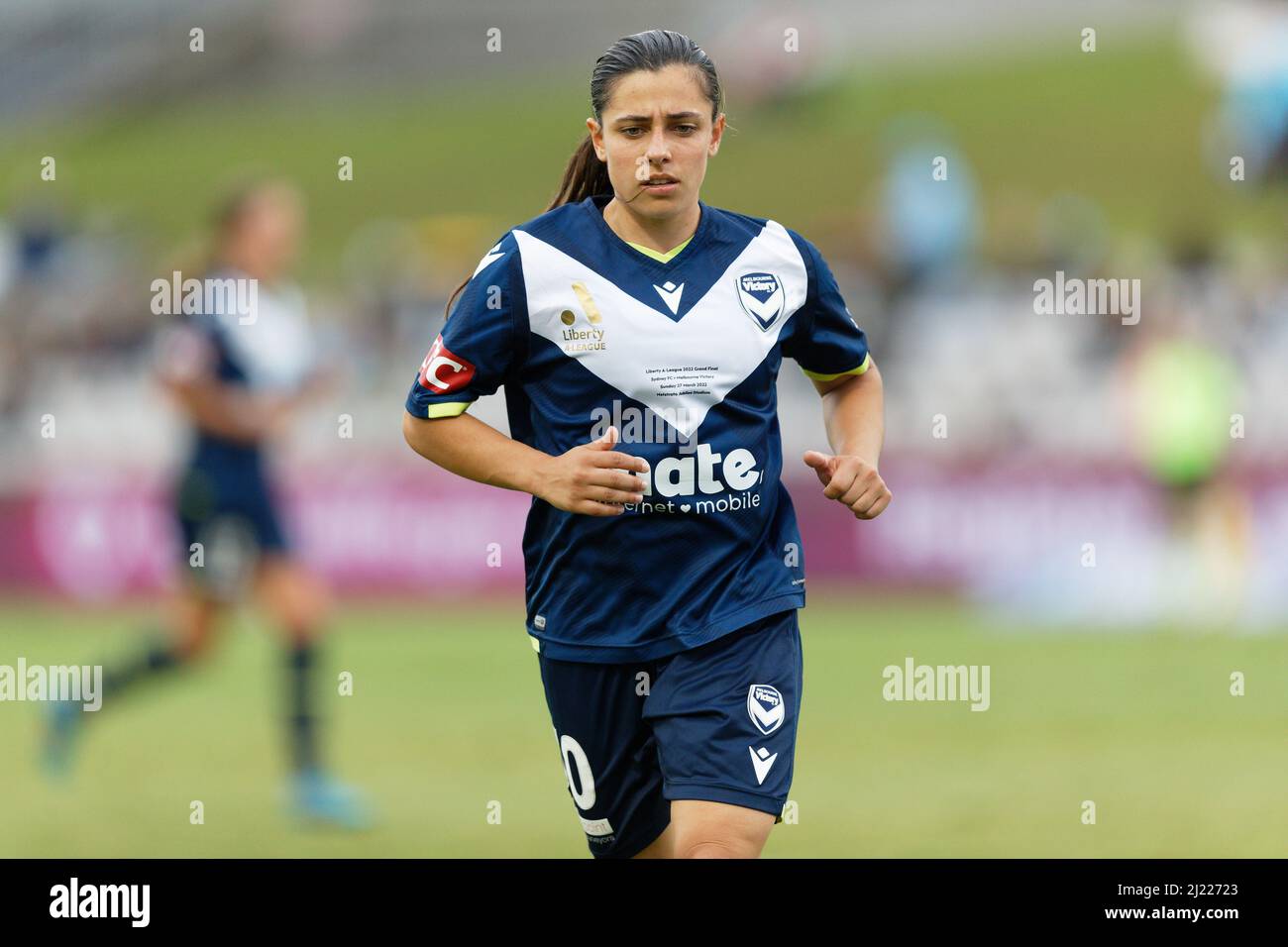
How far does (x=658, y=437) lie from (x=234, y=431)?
183 inches

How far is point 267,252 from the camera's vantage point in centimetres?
838

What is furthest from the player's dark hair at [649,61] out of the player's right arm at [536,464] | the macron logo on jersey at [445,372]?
the player's right arm at [536,464]

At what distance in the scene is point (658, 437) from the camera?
422 centimetres

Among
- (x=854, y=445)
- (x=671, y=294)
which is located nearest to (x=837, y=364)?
(x=854, y=445)

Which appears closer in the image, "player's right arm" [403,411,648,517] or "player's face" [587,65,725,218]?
"player's right arm" [403,411,648,517]

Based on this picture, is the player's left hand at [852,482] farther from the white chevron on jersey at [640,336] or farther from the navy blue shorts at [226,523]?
the navy blue shorts at [226,523]

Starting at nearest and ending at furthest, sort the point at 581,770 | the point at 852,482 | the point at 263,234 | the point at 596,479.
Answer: the point at 596,479 → the point at 852,482 → the point at 581,770 → the point at 263,234

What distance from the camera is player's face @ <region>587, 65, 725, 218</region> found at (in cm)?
413

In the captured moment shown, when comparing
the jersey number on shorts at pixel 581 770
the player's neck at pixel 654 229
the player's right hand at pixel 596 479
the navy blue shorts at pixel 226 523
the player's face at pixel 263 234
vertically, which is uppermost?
the player's face at pixel 263 234

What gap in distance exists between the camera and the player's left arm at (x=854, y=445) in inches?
162

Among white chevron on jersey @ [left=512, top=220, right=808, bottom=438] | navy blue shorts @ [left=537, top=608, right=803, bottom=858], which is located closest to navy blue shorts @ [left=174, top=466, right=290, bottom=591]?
navy blue shorts @ [left=537, top=608, right=803, bottom=858]

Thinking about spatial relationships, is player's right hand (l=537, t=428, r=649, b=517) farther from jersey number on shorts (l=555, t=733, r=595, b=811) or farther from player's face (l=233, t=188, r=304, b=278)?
player's face (l=233, t=188, r=304, b=278)

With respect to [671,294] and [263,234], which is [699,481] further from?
[263,234]

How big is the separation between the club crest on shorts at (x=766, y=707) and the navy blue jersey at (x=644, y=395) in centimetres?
16
